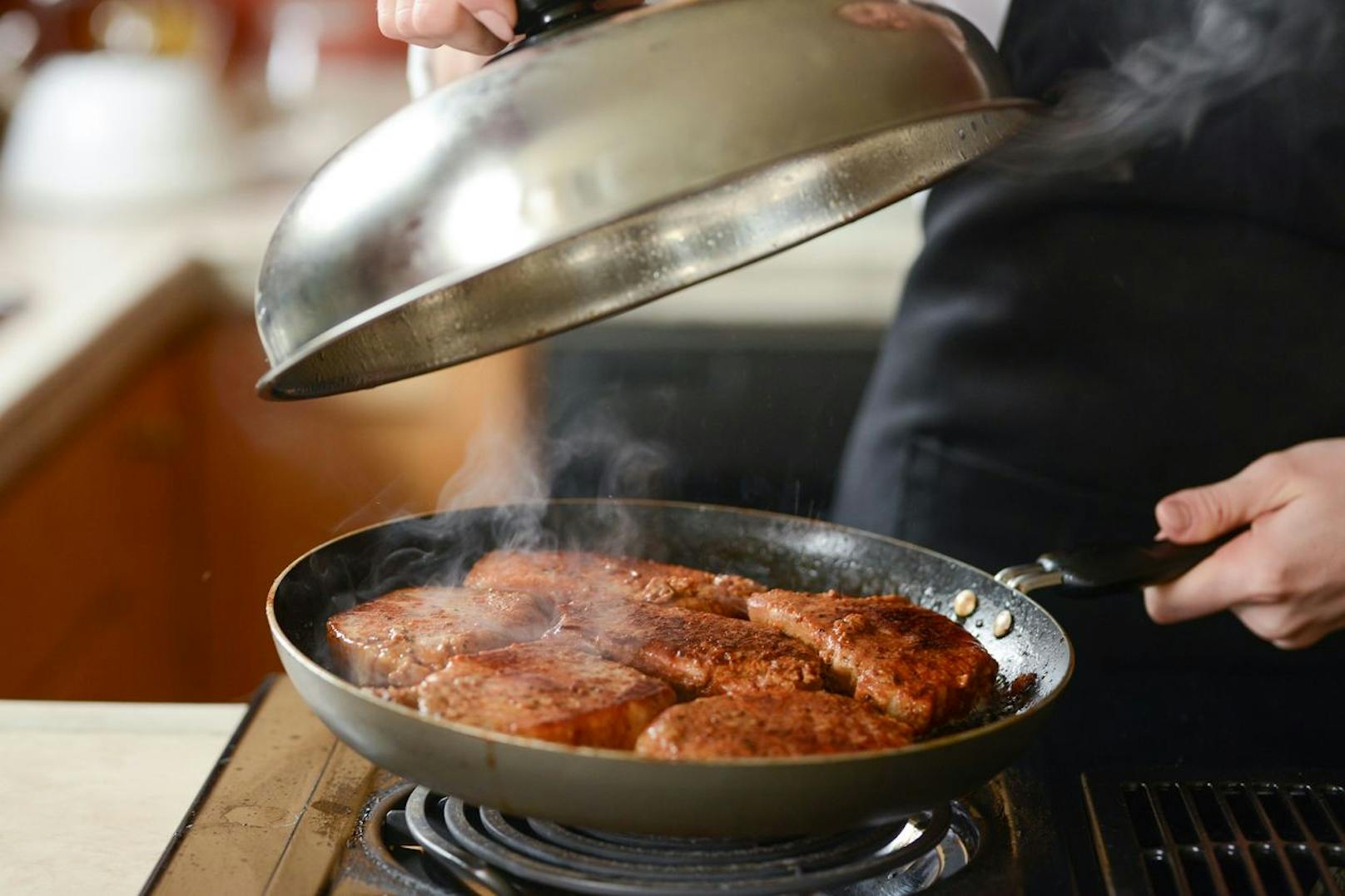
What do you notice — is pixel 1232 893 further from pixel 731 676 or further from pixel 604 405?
pixel 604 405

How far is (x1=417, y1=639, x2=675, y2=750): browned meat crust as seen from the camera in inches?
37.2

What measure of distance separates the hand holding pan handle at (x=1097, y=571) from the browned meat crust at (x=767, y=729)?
0.74 feet

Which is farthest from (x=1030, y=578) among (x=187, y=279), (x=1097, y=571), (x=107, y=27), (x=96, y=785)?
(x=107, y=27)

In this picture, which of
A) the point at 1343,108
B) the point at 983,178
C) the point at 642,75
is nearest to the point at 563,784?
the point at 642,75

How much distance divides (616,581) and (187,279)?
64.3 inches

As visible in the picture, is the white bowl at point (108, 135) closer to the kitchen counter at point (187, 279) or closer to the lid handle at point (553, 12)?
the kitchen counter at point (187, 279)

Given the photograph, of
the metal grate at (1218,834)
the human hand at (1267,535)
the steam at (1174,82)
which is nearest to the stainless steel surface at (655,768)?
the metal grate at (1218,834)

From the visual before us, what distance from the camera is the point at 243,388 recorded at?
2738 millimetres

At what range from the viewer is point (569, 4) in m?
0.80

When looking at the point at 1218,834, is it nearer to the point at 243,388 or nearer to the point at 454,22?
the point at 454,22

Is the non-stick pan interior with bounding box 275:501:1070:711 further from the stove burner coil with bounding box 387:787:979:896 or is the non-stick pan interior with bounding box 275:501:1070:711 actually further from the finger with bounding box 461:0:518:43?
the finger with bounding box 461:0:518:43

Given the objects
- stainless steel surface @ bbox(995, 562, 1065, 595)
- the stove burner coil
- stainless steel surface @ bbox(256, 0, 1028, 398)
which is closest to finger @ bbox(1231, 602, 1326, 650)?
stainless steel surface @ bbox(995, 562, 1065, 595)

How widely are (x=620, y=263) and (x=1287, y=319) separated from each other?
3.10 ft

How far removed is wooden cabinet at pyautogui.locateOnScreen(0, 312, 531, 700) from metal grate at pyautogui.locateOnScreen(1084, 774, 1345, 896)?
1.51 meters
